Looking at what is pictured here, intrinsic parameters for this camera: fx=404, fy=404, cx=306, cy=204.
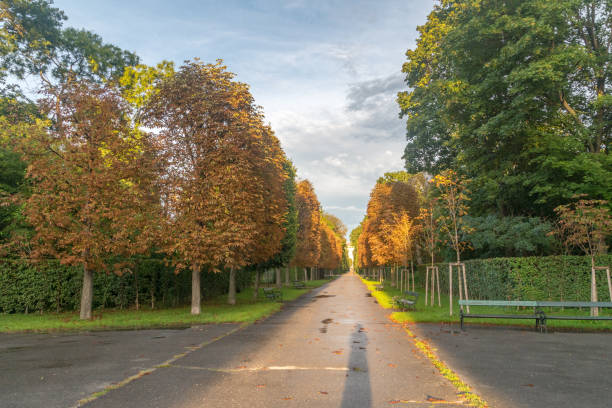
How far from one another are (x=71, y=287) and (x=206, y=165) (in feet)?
29.5

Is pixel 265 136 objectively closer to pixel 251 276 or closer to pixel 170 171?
pixel 170 171

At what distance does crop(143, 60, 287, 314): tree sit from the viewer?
16.4m

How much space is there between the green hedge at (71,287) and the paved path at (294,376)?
10.8 metres

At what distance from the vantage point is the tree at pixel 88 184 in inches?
611

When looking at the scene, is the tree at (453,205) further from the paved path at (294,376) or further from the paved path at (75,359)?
the paved path at (75,359)

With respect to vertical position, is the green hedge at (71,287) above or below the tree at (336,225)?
below

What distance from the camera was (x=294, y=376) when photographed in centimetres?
704

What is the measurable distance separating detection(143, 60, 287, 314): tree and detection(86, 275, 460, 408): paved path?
5.80 metres

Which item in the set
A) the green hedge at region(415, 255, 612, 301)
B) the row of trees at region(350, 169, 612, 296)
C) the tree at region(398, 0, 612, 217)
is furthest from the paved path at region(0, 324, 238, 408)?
the tree at region(398, 0, 612, 217)

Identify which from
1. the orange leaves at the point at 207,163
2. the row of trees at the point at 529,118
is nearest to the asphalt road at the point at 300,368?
the orange leaves at the point at 207,163

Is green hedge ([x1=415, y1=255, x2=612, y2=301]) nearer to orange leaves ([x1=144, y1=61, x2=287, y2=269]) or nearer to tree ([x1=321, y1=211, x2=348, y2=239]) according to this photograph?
orange leaves ([x1=144, y1=61, x2=287, y2=269])

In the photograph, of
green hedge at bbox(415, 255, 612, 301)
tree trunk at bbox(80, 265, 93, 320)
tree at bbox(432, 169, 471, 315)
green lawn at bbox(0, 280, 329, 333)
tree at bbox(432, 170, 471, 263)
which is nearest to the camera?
green lawn at bbox(0, 280, 329, 333)

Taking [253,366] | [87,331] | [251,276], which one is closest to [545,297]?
[253,366]

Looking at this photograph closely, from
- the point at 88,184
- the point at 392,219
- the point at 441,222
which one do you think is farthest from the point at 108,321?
the point at 392,219
